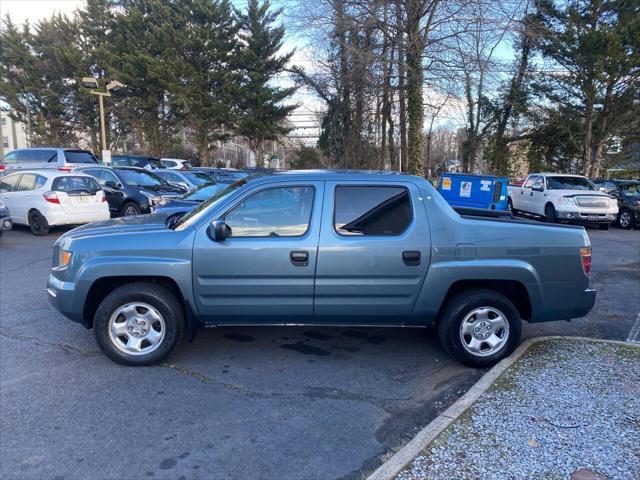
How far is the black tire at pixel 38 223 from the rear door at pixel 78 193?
0.58 m

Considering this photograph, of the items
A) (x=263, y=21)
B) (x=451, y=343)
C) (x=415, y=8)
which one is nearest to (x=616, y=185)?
(x=415, y=8)

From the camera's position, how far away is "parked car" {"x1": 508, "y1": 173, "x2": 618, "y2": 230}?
15.2 metres

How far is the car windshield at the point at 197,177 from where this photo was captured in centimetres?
1761

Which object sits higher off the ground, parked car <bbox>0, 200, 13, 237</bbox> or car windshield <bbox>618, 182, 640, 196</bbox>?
car windshield <bbox>618, 182, 640, 196</bbox>

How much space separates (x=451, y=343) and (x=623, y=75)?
79.3ft

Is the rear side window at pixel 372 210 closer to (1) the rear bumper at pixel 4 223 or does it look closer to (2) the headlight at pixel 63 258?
(2) the headlight at pixel 63 258

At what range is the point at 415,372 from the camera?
174 inches

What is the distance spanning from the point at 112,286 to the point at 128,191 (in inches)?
416

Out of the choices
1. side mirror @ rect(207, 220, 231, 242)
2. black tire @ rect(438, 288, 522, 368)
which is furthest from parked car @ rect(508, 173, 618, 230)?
side mirror @ rect(207, 220, 231, 242)

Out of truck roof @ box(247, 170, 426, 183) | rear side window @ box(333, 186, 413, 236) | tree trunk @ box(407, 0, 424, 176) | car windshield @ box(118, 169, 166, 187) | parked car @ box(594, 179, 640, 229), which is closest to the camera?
rear side window @ box(333, 186, 413, 236)

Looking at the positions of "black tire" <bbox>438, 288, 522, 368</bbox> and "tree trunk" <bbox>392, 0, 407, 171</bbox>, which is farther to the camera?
"tree trunk" <bbox>392, 0, 407, 171</bbox>

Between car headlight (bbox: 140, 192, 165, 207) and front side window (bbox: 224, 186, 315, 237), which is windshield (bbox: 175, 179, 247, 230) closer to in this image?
front side window (bbox: 224, 186, 315, 237)

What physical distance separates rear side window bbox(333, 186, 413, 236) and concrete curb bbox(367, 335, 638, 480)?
1483 millimetres

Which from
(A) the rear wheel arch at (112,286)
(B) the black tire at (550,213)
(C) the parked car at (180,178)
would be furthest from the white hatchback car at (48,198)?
(B) the black tire at (550,213)
